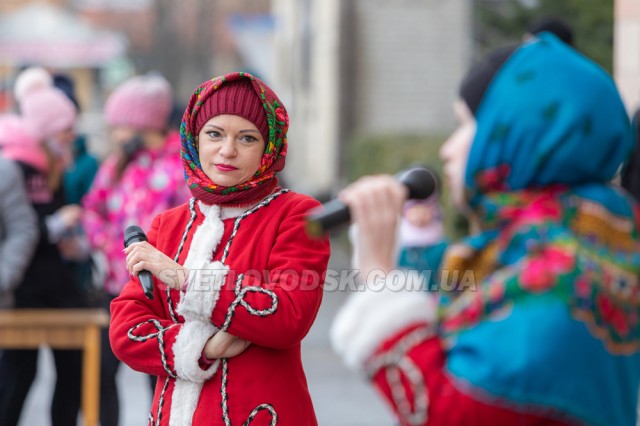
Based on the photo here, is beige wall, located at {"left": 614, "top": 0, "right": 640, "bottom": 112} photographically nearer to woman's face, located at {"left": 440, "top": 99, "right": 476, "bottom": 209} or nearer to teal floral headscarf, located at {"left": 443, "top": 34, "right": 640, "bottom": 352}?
woman's face, located at {"left": 440, "top": 99, "right": 476, "bottom": 209}

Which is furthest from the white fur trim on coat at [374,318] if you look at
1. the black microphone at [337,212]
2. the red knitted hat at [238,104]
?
the red knitted hat at [238,104]

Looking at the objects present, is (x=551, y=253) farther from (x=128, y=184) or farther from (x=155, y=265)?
(x=128, y=184)

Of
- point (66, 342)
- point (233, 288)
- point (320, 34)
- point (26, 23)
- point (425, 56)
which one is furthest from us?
point (26, 23)

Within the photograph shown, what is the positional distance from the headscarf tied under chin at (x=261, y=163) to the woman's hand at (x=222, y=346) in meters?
0.40

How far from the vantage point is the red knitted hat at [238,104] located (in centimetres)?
341

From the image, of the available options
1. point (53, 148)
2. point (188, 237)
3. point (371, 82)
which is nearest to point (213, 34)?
point (371, 82)

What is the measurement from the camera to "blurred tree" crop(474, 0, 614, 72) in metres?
16.0

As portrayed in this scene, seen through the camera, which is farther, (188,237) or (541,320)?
(188,237)

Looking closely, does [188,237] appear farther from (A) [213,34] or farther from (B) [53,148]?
(A) [213,34]

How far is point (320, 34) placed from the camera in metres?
20.1

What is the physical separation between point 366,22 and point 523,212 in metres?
15.3

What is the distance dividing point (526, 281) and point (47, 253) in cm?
436

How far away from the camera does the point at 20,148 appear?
6070mm

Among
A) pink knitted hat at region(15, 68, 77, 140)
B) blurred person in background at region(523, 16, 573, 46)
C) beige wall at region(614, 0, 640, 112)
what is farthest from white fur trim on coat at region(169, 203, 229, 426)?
beige wall at region(614, 0, 640, 112)
